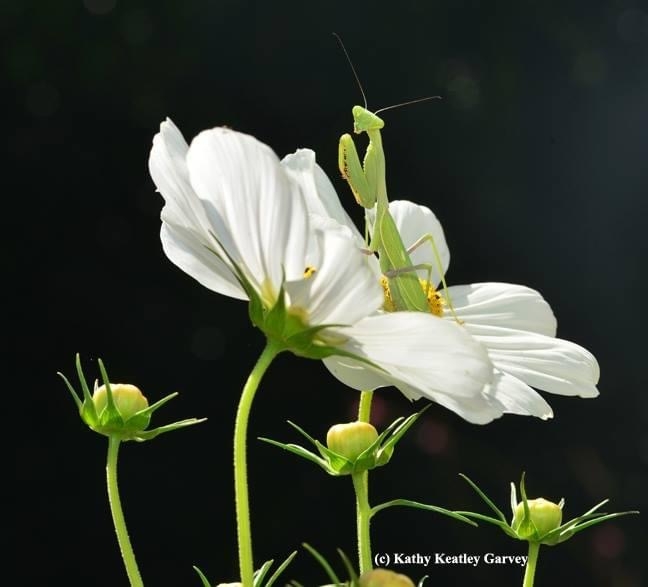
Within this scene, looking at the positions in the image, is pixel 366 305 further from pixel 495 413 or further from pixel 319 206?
pixel 319 206

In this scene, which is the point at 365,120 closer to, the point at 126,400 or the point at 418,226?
the point at 418,226

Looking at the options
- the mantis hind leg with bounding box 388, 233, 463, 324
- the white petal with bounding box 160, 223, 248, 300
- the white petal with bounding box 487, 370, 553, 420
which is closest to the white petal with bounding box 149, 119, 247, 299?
the white petal with bounding box 160, 223, 248, 300

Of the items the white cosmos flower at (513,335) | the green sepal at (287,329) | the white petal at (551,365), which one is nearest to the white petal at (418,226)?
the white cosmos flower at (513,335)

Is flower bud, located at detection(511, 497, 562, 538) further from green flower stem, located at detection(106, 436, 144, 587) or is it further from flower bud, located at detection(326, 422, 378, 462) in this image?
green flower stem, located at detection(106, 436, 144, 587)

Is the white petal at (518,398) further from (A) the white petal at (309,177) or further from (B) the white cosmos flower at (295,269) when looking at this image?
(A) the white petal at (309,177)

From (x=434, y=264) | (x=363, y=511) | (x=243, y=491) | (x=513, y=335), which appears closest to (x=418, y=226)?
(x=434, y=264)

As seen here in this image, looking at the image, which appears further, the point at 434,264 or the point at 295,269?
the point at 434,264

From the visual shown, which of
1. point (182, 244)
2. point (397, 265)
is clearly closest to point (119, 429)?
point (182, 244)
